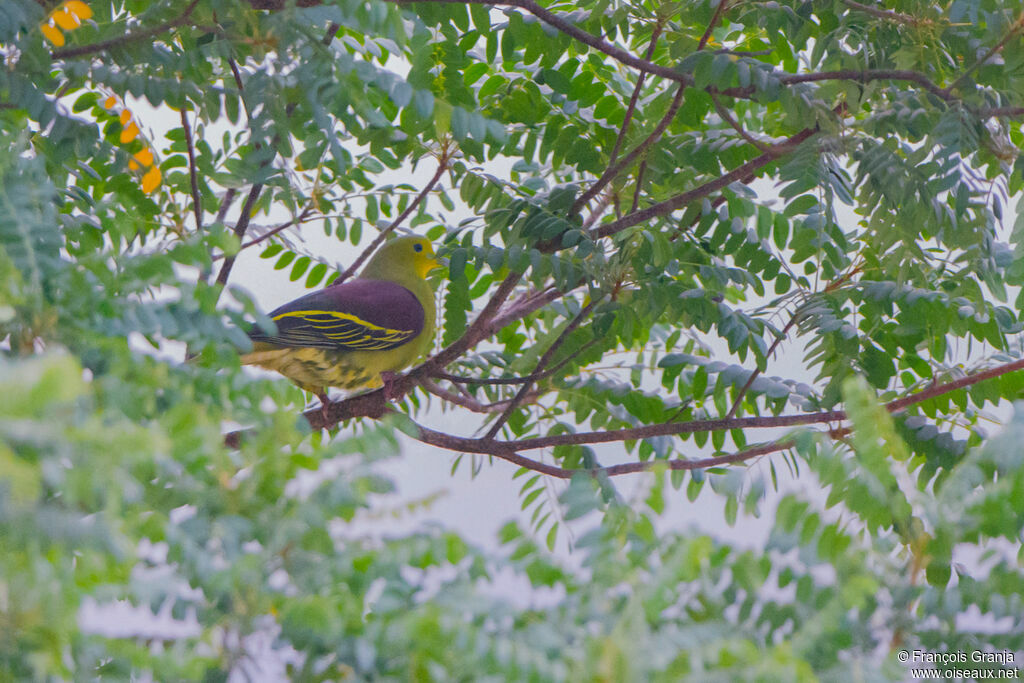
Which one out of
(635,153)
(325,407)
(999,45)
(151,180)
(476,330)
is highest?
(999,45)

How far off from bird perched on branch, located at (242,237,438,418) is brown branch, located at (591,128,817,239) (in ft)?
2.10

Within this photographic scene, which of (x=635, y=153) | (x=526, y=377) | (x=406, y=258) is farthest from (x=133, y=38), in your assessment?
(x=406, y=258)

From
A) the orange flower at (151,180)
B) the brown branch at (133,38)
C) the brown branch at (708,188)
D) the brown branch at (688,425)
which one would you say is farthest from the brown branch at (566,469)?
the brown branch at (133,38)

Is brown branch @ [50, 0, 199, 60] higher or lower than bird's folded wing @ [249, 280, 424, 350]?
higher

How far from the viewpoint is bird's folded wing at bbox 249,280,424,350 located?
181cm

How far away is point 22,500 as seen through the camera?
368mm

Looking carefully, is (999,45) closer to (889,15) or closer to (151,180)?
(889,15)

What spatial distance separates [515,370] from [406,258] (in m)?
0.58

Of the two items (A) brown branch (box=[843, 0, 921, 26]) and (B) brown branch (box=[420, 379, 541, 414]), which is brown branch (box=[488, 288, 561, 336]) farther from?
(A) brown branch (box=[843, 0, 921, 26])

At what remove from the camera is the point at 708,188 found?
4.73 feet

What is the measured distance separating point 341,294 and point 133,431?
5.17 feet

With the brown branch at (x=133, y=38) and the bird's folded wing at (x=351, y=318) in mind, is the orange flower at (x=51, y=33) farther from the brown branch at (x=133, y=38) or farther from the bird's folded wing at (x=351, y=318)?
the bird's folded wing at (x=351, y=318)

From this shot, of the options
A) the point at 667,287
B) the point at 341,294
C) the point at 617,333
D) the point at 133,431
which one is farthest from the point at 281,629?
the point at 341,294

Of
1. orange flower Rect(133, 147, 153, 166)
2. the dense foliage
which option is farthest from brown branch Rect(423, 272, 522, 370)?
orange flower Rect(133, 147, 153, 166)
